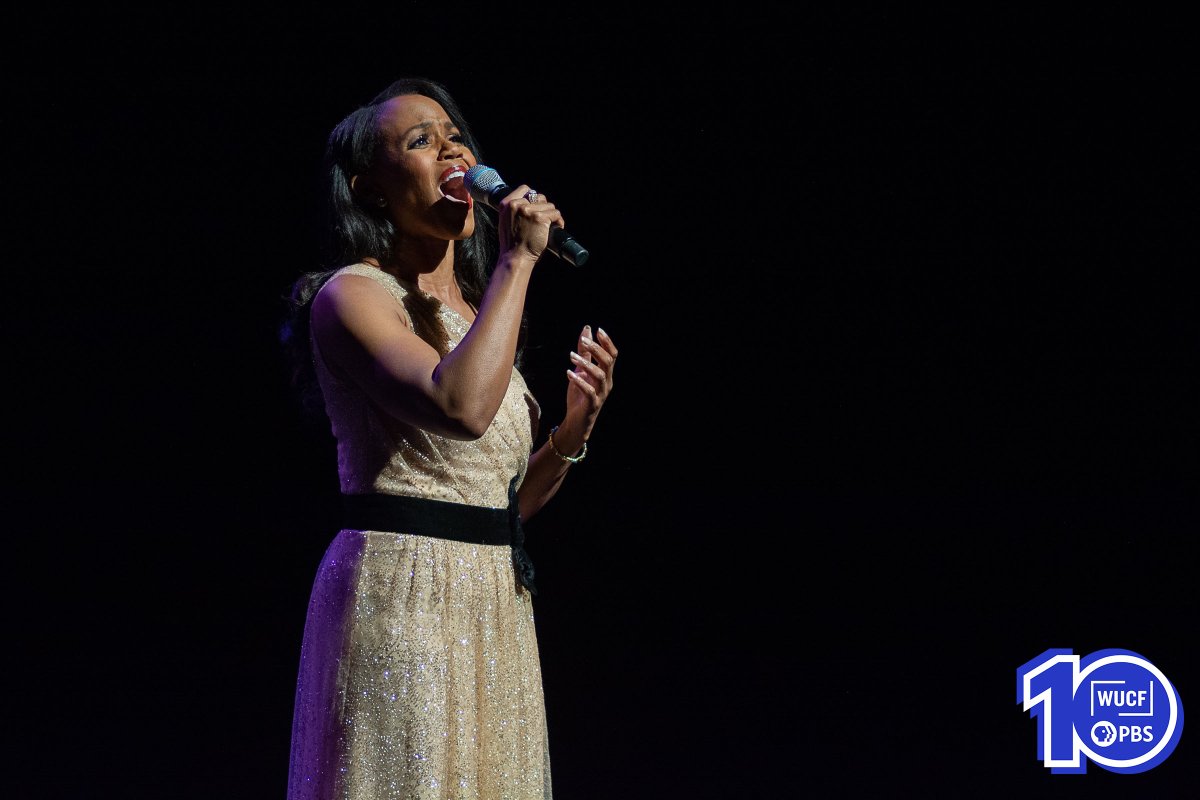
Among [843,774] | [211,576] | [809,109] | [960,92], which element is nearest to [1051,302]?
[960,92]

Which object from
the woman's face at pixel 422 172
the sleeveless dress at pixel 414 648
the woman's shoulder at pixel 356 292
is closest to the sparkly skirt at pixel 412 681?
the sleeveless dress at pixel 414 648

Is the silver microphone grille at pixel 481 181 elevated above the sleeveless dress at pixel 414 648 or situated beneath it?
elevated above

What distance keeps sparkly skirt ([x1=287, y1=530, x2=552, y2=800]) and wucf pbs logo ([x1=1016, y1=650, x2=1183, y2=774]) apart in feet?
6.37

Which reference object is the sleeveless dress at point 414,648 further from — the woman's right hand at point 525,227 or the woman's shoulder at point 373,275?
the woman's right hand at point 525,227

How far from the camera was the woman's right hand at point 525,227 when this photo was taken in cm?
133

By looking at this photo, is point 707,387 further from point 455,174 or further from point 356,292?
point 356,292

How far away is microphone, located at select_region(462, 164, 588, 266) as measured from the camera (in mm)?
1310

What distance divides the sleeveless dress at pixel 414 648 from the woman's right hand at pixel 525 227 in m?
0.17

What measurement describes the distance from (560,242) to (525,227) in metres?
0.04

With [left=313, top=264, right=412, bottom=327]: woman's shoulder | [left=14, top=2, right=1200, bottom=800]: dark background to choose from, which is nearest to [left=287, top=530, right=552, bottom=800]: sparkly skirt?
[left=313, top=264, right=412, bottom=327]: woman's shoulder

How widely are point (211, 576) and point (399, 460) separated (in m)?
1.66

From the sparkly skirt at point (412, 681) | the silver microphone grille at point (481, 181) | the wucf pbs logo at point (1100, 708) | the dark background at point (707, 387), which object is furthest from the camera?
the wucf pbs logo at point (1100, 708)

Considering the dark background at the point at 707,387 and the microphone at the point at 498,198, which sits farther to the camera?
the dark background at the point at 707,387

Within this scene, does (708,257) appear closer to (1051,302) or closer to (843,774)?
(1051,302)
